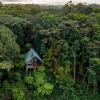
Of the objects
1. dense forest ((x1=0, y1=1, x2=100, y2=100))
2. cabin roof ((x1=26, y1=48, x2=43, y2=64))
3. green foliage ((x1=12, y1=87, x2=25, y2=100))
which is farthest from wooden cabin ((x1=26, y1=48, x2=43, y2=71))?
green foliage ((x1=12, y1=87, x2=25, y2=100))

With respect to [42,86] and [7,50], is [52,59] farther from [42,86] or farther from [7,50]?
[7,50]

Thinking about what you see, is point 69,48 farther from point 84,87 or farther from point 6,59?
point 6,59

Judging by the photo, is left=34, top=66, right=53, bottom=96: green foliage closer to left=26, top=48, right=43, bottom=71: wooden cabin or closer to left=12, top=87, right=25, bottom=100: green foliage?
left=26, top=48, right=43, bottom=71: wooden cabin

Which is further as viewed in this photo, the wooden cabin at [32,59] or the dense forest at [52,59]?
the wooden cabin at [32,59]

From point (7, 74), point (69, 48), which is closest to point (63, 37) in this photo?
point (69, 48)

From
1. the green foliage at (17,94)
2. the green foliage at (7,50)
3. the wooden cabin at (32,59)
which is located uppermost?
the green foliage at (7,50)

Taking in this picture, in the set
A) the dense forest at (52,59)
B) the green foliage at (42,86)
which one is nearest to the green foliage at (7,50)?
the dense forest at (52,59)

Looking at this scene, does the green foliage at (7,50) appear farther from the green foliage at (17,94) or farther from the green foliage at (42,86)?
the green foliage at (42,86)
